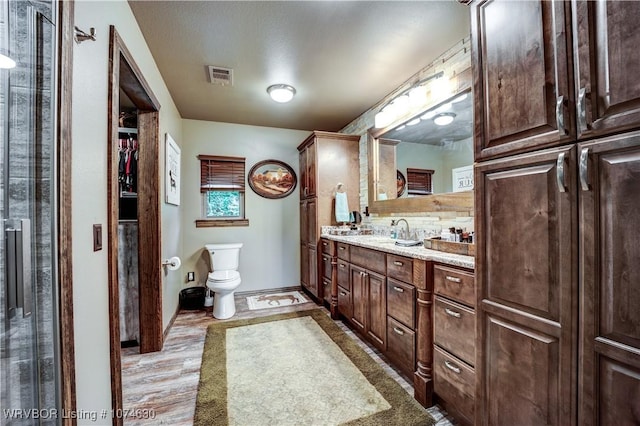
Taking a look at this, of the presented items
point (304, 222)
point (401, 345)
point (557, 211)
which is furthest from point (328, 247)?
point (557, 211)

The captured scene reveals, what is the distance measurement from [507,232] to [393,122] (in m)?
2.08

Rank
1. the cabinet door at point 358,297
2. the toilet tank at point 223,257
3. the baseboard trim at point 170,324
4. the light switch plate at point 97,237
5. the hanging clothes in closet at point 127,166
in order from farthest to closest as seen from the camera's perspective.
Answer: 1. the toilet tank at point 223,257
2. the hanging clothes in closet at point 127,166
3. the baseboard trim at point 170,324
4. the cabinet door at point 358,297
5. the light switch plate at point 97,237

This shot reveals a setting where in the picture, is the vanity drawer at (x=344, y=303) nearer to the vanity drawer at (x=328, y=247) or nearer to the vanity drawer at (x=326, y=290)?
the vanity drawer at (x=326, y=290)

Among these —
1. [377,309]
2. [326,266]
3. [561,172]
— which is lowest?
[377,309]

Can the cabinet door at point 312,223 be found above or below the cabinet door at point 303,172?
below

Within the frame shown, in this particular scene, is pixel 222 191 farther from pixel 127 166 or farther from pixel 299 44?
pixel 299 44

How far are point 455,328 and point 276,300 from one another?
2.55m

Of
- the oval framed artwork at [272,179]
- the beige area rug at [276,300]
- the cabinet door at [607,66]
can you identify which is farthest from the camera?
the oval framed artwork at [272,179]

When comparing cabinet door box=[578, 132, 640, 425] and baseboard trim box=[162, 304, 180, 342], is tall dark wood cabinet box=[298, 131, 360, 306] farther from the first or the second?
cabinet door box=[578, 132, 640, 425]

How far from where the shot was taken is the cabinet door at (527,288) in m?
0.84

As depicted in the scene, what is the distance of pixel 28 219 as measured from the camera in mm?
767

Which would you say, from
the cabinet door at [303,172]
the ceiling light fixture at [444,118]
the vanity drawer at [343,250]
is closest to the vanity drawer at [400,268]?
the vanity drawer at [343,250]

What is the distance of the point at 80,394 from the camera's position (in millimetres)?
1021

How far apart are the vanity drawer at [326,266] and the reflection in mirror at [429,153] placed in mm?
918
